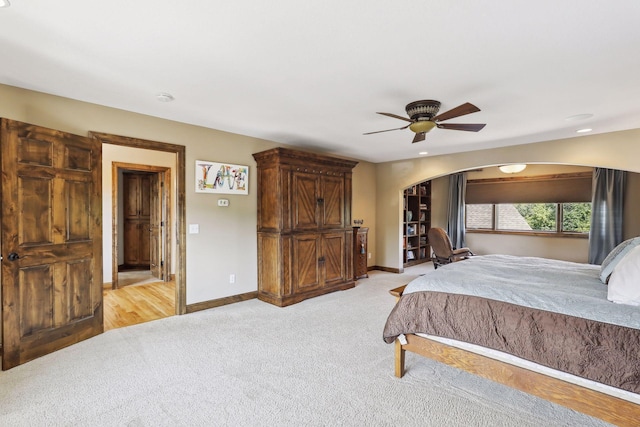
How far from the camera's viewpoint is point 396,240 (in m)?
6.47

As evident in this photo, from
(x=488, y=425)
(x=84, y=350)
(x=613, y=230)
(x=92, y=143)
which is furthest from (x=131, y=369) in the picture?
(x=613, y=230)

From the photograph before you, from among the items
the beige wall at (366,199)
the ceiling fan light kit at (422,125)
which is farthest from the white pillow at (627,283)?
the beige wall at (366,199)

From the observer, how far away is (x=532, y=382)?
6.29 ft

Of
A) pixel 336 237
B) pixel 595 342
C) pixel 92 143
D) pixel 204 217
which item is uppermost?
pixel 92 143

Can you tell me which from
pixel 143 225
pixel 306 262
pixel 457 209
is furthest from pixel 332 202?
pixel 143 225

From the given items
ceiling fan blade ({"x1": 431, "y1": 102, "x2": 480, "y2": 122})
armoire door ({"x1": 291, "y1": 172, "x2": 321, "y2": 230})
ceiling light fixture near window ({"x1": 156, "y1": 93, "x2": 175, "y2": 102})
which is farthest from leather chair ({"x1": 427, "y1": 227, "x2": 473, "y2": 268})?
ceiling light fixture near window ({"x1": 156, "y1": 93, "x2": 175, "y2": 102})

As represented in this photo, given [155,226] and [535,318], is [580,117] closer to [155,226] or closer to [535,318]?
[535,318]

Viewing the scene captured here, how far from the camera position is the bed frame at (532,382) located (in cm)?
169

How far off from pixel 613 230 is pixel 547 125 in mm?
3153

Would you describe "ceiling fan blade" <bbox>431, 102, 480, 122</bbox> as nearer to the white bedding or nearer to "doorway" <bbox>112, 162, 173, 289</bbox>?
the white bedding

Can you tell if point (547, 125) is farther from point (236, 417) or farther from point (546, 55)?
point (236, 417)

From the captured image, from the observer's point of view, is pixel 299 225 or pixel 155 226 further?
pixel 155 226

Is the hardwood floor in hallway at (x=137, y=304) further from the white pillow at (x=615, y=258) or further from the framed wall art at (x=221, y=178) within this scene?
the white pillow at (x=615, y=258)

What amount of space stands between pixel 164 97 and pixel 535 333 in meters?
3.57
